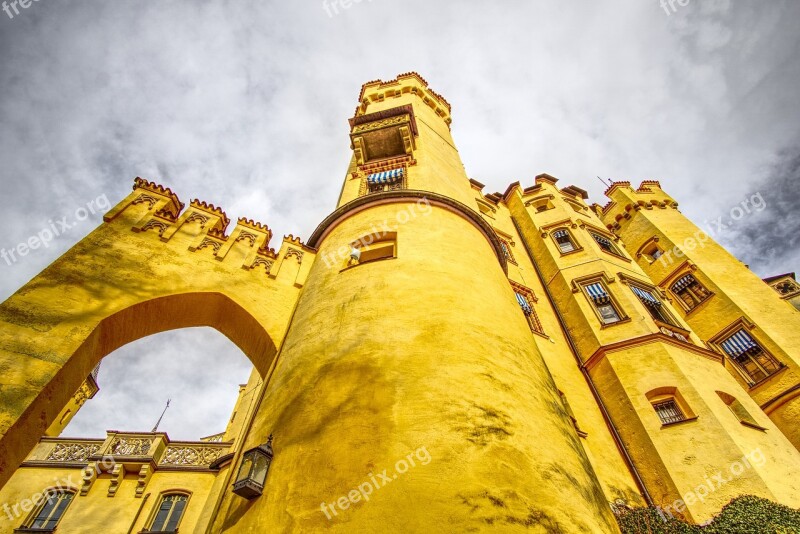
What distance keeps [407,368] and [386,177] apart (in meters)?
8.91

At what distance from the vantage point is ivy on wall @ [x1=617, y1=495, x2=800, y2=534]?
7.37 meters

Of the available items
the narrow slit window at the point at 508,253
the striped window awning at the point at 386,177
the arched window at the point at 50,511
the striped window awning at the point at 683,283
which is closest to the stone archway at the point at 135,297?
the striped window awning at the point at 386,177

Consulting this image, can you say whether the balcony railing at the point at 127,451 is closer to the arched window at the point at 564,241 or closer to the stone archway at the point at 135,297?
the stone archway at the point at 135,297

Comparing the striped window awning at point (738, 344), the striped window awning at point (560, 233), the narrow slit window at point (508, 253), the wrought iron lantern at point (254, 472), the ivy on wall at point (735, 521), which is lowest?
the wrought iron lantern at point (254, 472)

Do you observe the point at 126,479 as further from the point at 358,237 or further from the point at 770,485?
the point at 770,485

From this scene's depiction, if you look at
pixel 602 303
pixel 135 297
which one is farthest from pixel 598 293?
pixel 135 297

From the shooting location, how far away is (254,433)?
5.69 meters

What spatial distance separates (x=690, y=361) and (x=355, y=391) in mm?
10921

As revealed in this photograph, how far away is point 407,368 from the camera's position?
5.20 metres

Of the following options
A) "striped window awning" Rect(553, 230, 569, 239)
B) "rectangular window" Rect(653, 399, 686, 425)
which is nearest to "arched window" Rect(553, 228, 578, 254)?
"striped window awning" Rect(553, 230, 569, 239)

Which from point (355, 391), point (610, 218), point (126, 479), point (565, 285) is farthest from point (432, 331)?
point (610, 218)

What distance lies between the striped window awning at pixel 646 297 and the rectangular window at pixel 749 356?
3.58 metres

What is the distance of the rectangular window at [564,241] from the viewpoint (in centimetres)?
1806

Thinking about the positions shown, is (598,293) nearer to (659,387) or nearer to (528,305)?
(528,305)
